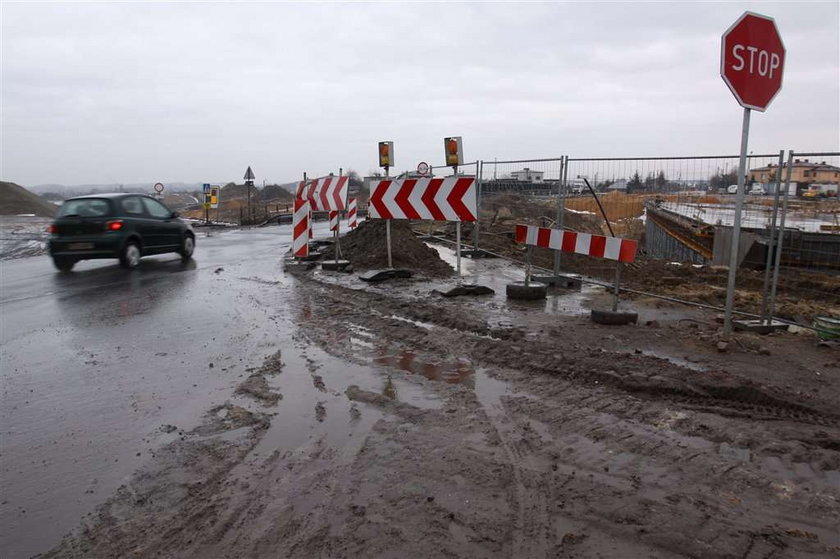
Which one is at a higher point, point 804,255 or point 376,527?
point 804,255

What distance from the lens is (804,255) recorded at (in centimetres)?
1038

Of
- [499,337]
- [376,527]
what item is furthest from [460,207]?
[376,527]

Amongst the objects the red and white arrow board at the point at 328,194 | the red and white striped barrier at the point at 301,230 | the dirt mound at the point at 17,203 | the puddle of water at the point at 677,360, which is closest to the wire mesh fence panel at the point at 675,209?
the puddle of water at the point at 677,360

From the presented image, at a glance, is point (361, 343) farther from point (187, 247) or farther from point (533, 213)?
point (187, 247)

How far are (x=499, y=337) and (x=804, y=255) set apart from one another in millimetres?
6909

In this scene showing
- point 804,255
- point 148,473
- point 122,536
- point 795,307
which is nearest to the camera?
point 122,536

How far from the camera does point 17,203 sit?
40.1 m

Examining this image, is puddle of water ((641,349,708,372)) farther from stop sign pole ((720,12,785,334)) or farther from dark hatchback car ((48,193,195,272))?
dark hatchback car ((48,193,195,272))

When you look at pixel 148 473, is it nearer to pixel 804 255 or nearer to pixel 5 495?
pixel 5 495

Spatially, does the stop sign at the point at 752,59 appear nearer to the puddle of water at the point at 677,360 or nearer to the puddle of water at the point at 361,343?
the puddle of water at the point at 677,360

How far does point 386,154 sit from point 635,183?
18.8 feet

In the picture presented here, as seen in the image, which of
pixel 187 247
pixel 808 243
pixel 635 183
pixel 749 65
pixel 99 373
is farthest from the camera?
pixel 187 247

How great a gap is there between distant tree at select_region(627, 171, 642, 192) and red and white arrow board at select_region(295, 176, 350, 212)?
610 centimetres

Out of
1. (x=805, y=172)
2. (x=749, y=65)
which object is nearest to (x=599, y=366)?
(x=749, y=65)
